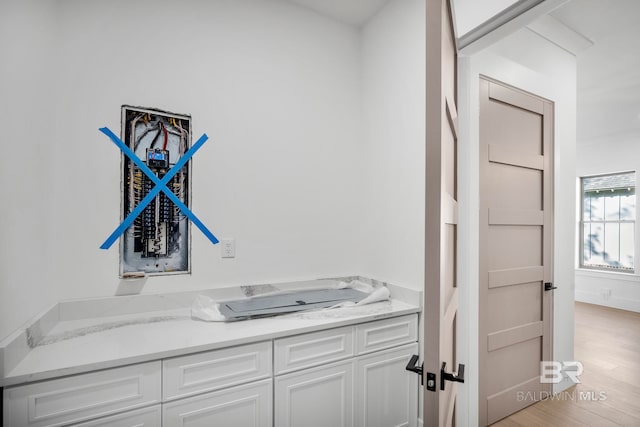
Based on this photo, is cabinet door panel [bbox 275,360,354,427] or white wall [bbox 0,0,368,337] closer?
white wall [bbox 0,0,368,337]

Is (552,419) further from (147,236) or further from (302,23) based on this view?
(302,23)

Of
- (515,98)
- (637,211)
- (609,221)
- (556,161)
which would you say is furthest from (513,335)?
(609,221)

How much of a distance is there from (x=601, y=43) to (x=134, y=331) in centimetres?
363

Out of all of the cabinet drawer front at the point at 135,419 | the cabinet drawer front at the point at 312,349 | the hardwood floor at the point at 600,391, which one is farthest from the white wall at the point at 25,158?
the hardwood floor at the point at 600,391

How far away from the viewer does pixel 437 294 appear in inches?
32.4

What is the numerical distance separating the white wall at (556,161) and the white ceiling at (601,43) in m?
0.21

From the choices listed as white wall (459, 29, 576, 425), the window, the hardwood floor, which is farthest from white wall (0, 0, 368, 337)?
the window

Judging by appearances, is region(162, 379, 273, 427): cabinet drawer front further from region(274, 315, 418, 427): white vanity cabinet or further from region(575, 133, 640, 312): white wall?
region(575, 133, 640, 312): white wall

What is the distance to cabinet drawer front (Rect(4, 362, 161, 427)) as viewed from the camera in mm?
1017

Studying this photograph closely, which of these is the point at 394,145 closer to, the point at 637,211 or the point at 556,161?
the point at 556,161

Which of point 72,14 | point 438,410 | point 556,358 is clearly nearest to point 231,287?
point 438,410

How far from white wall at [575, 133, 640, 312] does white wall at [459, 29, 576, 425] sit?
320cm

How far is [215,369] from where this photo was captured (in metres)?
1.31

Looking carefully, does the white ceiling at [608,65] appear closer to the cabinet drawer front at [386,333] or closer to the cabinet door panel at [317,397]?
the cabinet drawer front at [386,333]
